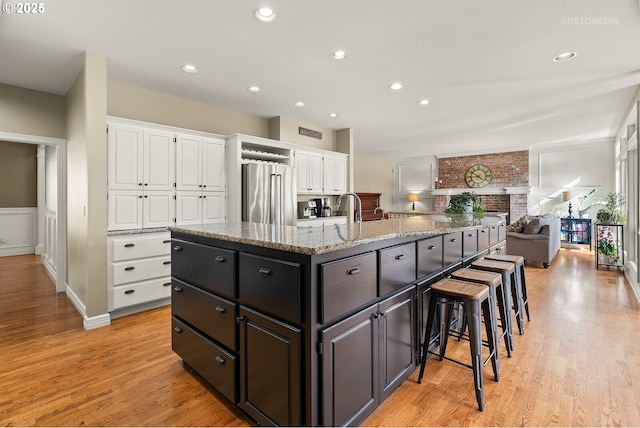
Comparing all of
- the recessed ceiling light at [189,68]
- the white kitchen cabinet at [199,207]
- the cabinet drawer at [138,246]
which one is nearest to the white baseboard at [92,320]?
the cabinet drawer at [138,246]

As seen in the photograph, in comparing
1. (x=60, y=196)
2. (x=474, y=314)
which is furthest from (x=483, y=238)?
(x=60, y=196)

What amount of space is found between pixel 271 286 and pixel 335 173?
446 centimetres

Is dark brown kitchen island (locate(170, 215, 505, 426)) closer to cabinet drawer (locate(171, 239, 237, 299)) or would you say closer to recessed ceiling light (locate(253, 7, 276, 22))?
cabinet drawer (locate(171, 239, 237, 299))

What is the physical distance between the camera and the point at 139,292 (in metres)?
3.32

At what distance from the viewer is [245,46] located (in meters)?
2.77

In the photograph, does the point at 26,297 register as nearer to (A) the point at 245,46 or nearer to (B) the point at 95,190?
(B) the point at 95,190

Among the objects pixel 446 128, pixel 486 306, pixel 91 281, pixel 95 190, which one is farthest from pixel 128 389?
pixel 446 128

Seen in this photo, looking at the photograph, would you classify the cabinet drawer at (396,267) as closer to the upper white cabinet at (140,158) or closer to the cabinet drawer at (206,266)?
the cabinet drawer at (206,266)

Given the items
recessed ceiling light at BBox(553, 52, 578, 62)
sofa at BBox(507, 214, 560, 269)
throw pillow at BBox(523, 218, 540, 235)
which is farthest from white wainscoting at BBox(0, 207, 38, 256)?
throw pillow at BBox(523, 218, 540, 235)

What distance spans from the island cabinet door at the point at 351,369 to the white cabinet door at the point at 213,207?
3.01 m

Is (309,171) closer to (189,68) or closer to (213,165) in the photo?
(213,165)

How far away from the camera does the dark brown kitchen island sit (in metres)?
1.35

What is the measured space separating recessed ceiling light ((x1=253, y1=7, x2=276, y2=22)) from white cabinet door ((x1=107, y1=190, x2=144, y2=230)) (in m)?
2.26

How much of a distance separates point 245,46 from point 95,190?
197 centimetres
